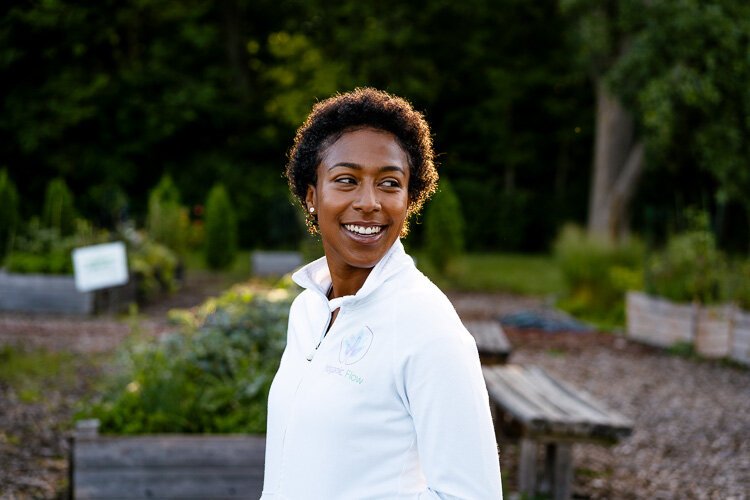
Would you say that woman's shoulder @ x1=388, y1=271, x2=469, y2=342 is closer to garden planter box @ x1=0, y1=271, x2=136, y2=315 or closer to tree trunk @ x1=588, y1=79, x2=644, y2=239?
garden planter box @ x1=0, y1=271, x2=136, y2=315

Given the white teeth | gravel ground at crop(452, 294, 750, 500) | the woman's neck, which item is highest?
the white teeth

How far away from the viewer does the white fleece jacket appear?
5.21 ft

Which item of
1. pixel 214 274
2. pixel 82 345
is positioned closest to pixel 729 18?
pixel 214 274

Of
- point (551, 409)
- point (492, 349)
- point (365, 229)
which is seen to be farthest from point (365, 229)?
point (492, 349)

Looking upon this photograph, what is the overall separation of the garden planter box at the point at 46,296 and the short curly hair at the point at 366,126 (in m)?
10.5

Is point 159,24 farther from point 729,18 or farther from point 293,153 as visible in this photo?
point 293,153

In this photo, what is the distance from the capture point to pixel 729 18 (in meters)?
15.0

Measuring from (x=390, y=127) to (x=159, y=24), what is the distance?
25456 millimetres

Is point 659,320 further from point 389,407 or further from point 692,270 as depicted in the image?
point 389,407

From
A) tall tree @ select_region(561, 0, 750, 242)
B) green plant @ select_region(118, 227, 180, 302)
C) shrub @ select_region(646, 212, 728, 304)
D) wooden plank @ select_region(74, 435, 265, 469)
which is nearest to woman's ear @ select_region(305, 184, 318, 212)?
wooden plank @ select_region(74, 435, 265, 469)

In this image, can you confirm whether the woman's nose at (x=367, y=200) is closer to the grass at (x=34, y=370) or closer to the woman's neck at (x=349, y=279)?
the woman's neck at (x=349, y=279)

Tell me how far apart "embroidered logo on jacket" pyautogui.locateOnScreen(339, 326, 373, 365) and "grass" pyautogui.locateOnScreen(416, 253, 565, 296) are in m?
13.5

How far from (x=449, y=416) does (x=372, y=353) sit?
0.19m

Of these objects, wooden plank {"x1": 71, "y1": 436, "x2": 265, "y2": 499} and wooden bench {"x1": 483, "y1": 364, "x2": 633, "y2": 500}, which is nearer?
wooden plank {"x1": 71, "y1": 436, "x2": 265, "y2": 499}
